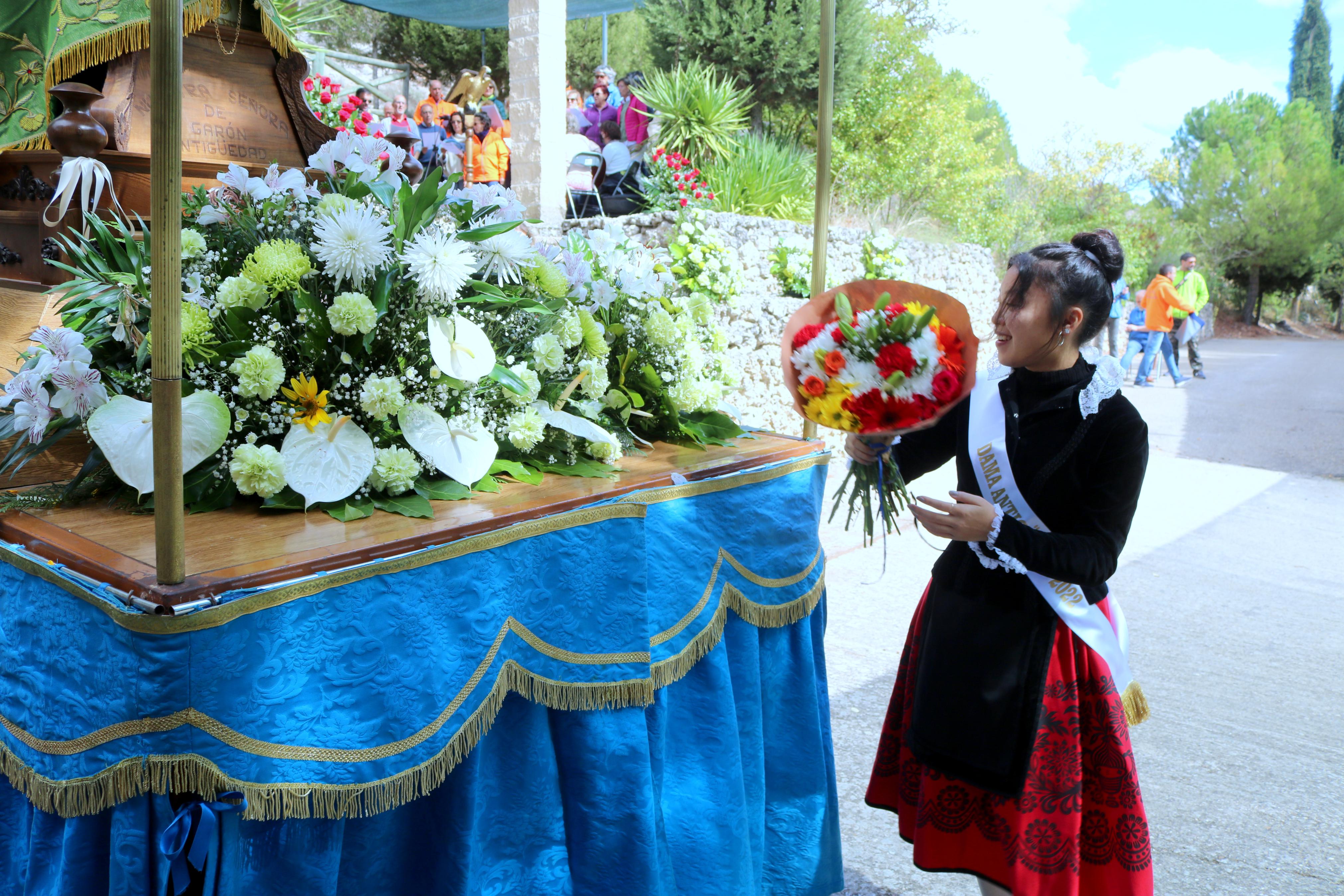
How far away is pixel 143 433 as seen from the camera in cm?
146

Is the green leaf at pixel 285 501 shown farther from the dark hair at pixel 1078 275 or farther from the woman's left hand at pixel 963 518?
the dark hair at pixel 1078 275

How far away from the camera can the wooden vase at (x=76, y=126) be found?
1.86 meters

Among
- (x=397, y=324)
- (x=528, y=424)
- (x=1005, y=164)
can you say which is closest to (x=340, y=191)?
(x=397, y=324)

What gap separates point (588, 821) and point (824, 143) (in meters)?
1.67

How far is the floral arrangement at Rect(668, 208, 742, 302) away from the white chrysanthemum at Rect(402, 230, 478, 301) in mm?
4774

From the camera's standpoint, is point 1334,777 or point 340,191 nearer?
point 340,191

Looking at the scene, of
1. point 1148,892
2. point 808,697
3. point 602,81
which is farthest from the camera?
point 602,81

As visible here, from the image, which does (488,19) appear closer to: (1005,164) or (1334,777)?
(1334,777)

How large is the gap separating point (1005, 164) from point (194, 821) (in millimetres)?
24941

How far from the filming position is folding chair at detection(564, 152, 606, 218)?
8289 mm

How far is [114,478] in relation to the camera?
5.26 feet

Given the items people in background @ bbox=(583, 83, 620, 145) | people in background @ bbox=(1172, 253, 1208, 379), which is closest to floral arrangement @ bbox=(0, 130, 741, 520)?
people in background @ bbox=(583, 83, 620, 145)

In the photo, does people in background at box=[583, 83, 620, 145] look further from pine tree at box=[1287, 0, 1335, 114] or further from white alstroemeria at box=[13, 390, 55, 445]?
pine tree at box=[1287, 0, 1335, 114]

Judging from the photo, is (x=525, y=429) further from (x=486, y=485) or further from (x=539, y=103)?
(x=539, y=103)
